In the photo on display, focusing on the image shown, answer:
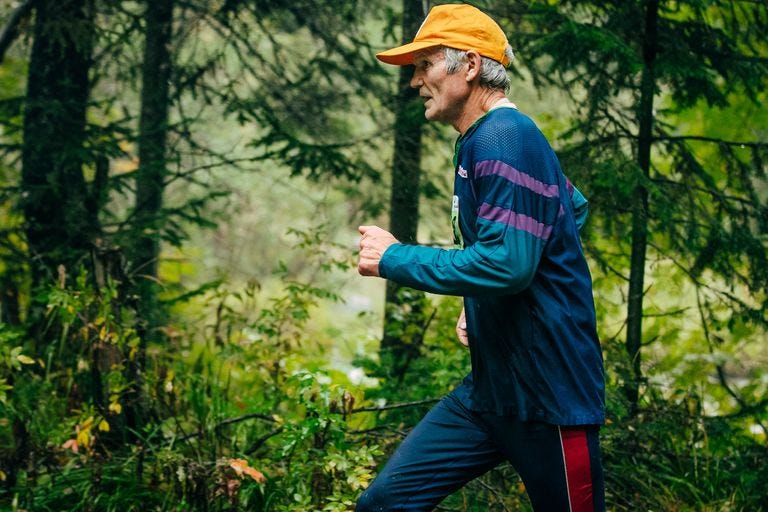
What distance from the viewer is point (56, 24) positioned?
6523mm

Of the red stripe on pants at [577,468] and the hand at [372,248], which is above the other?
the hand at [372,248]

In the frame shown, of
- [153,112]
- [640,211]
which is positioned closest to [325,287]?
[640,211]

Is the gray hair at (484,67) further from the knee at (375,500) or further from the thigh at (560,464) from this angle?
the knee at (375,500)

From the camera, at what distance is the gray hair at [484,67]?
114 inches

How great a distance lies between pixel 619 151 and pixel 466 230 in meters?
3.01

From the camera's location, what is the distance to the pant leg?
306 cm

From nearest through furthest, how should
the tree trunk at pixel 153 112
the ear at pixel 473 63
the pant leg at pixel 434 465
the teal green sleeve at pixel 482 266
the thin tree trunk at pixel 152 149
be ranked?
the teal green sleeve at pixel 482 266 → the ear at pixel 473 63 → the pant leg at pixel 434 465 → the thin tree trunk at pixel 152 149 → the tree trunk at pixel 153 112

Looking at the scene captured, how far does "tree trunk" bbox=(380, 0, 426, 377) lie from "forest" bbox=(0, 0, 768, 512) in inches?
1.0

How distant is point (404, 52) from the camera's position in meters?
2.98

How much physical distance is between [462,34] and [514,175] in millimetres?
583

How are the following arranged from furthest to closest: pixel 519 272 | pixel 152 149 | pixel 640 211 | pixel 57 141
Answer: pixel 152 149, pixel 57 141, pixel 640 211, pixel 519 272

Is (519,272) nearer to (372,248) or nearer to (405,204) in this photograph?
(372,248)

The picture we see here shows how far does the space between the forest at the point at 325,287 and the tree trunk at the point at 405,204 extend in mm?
25

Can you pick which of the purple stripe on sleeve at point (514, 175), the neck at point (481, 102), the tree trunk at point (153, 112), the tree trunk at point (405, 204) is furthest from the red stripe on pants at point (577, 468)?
the tree trunk at point (153, 112)
